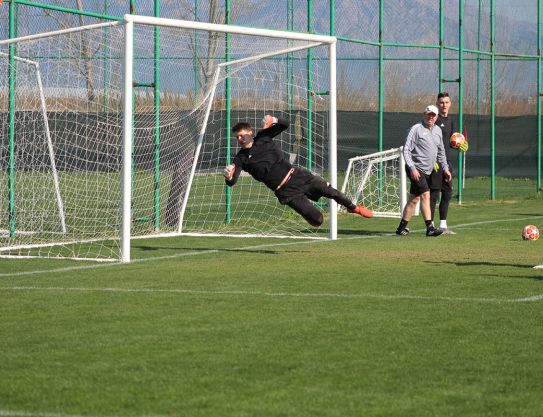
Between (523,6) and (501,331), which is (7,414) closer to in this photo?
(501,331)

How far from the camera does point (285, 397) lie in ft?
21.8

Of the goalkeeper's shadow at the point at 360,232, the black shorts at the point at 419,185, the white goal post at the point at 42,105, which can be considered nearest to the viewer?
the white goal post at the point at 42,105

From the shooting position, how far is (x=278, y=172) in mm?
14938

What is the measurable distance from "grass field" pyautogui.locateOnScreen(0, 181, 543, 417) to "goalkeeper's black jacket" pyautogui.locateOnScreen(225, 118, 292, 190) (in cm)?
96

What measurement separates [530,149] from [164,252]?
22242mm

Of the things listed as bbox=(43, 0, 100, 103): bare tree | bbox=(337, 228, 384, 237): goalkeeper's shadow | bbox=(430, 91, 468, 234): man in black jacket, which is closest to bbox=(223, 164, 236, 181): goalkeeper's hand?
bbox=(43, 0, 100, 103): bare tree

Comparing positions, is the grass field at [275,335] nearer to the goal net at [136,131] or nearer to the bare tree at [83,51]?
the goal net at [136,131]

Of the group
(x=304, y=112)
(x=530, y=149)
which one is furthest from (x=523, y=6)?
(x=304, y=112)

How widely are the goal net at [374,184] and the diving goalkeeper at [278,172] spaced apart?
8.09 metres

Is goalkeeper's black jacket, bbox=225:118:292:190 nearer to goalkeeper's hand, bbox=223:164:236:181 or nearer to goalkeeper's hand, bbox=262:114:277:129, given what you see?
goalkeeper's hand, bbox=262:114:277:129

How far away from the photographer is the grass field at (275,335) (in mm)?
6605

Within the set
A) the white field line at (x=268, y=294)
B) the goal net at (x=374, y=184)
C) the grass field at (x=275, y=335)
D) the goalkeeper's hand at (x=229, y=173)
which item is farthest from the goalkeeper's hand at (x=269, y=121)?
the goal net at (x=374, y=184)

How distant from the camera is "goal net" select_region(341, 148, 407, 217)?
2338 cm

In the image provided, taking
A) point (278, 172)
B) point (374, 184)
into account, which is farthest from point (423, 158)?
point (374, 184)
